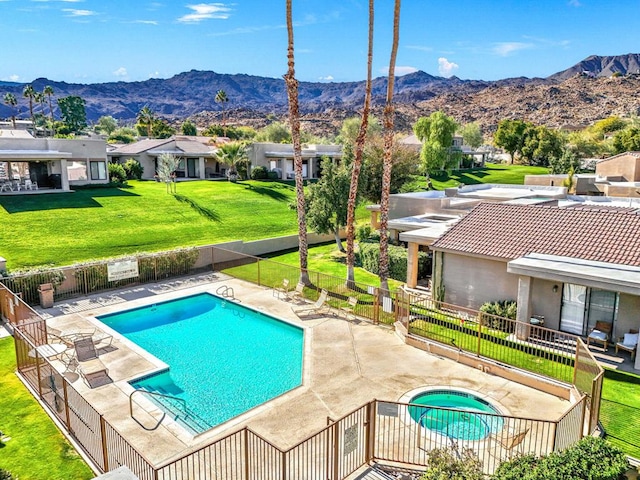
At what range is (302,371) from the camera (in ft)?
46.8

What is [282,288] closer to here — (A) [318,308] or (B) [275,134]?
(A) [318,308]

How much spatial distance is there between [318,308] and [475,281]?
250 inches

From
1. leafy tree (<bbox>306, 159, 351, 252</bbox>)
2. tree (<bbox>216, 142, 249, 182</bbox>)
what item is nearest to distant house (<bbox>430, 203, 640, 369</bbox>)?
leafy tree (<bbox>306, 159, 351, 252</bbox>)

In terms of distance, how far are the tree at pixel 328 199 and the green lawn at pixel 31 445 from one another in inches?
696

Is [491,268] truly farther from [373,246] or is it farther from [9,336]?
[9,336]

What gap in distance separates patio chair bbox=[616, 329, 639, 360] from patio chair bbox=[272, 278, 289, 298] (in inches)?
503

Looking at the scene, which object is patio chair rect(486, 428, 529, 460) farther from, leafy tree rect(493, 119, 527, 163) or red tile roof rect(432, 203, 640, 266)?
leafy tree rect(493, 119, 527, 163)

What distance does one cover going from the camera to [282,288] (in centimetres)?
2247

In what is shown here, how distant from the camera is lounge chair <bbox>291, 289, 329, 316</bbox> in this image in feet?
63.5

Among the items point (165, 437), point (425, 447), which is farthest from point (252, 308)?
point (425, 447)

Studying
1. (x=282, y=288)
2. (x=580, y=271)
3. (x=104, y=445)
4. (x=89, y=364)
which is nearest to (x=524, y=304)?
(x=580, y=271)

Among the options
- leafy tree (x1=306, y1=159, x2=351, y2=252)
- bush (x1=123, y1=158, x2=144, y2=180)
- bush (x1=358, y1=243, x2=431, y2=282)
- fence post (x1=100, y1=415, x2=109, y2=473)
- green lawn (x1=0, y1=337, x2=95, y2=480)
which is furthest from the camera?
bush (x1=123, y1=158, x2=144, y2=180)

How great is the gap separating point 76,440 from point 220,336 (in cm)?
760

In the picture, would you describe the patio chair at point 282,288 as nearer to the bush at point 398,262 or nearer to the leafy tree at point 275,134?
the bush at point 398,262
